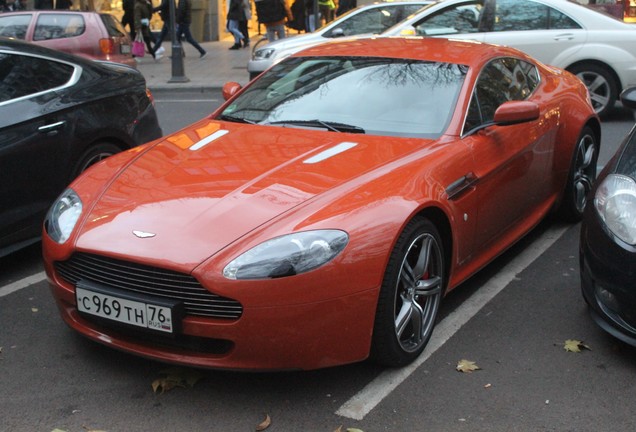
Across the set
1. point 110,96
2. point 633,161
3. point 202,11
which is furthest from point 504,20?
point 202,11

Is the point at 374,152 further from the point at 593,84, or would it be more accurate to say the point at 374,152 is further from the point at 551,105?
the point at 593,84

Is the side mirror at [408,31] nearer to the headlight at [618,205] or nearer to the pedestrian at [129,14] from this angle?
the headlight at [618,205]

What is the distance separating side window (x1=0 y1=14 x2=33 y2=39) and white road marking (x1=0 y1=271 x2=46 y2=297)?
780 cm

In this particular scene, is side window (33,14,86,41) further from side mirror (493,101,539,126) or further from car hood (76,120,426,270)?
side mirror (493,101,539,126)

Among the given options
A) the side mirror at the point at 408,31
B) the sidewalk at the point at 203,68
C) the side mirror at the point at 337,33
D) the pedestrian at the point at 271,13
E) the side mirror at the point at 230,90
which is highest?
the side mirror at the point at 230,90

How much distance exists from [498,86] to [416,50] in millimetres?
554

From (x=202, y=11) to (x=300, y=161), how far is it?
20.1m

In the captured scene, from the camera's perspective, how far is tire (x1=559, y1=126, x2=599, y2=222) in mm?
5953

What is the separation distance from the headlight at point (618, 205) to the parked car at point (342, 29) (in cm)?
836

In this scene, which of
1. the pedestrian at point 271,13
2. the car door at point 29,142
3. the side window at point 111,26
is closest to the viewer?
the car door at point 29,142

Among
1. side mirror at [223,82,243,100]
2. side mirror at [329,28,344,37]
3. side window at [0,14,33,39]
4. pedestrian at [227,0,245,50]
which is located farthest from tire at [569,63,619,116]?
pedestrian at [227,0,245,50]

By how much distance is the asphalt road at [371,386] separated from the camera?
138 inches

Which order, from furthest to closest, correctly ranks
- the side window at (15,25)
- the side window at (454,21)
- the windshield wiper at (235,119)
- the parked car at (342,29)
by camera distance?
the parked car at (342,29), the side window at (15,25), the side window at (454,21), the windshield wiper at (235,119)

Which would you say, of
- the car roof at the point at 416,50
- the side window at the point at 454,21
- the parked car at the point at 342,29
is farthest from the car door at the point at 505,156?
the parked car at the point at 342,29
